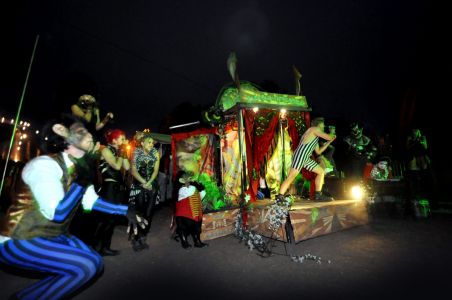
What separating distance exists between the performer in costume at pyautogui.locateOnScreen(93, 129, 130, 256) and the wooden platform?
2.72m

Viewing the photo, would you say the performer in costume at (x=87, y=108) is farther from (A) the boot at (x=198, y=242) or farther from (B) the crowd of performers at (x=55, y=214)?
(A) the boot at (x=198, y=242)

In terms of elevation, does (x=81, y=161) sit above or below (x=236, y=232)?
above

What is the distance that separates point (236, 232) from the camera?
6.02 metres

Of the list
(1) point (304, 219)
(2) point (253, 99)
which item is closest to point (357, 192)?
(1) point (304, 219)

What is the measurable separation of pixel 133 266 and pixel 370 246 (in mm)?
4139

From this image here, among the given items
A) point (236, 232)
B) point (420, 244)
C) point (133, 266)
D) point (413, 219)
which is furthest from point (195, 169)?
point (413, 219)

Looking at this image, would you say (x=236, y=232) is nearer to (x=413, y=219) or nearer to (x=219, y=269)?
(x=219, y=269)

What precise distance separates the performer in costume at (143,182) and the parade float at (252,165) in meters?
1.30

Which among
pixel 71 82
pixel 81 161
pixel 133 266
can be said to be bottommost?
pixel 133 266

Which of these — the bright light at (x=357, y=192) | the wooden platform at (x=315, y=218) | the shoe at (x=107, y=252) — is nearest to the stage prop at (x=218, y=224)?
the wooden platform at (x=315, y=218)

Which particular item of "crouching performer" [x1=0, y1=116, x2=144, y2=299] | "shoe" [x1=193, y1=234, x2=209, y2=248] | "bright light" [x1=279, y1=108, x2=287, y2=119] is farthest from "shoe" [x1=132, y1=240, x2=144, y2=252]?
"bright light" [x1=279, y1=108, x2=287, y2=119]

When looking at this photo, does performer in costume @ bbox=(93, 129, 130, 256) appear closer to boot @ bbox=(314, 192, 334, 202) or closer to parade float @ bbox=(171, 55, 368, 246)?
parade float @ bbox=(171, 55, 368, 246)

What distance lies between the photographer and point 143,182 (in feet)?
16.9

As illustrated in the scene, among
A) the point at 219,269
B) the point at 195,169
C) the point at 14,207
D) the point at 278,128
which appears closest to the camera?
the point at 14,207
